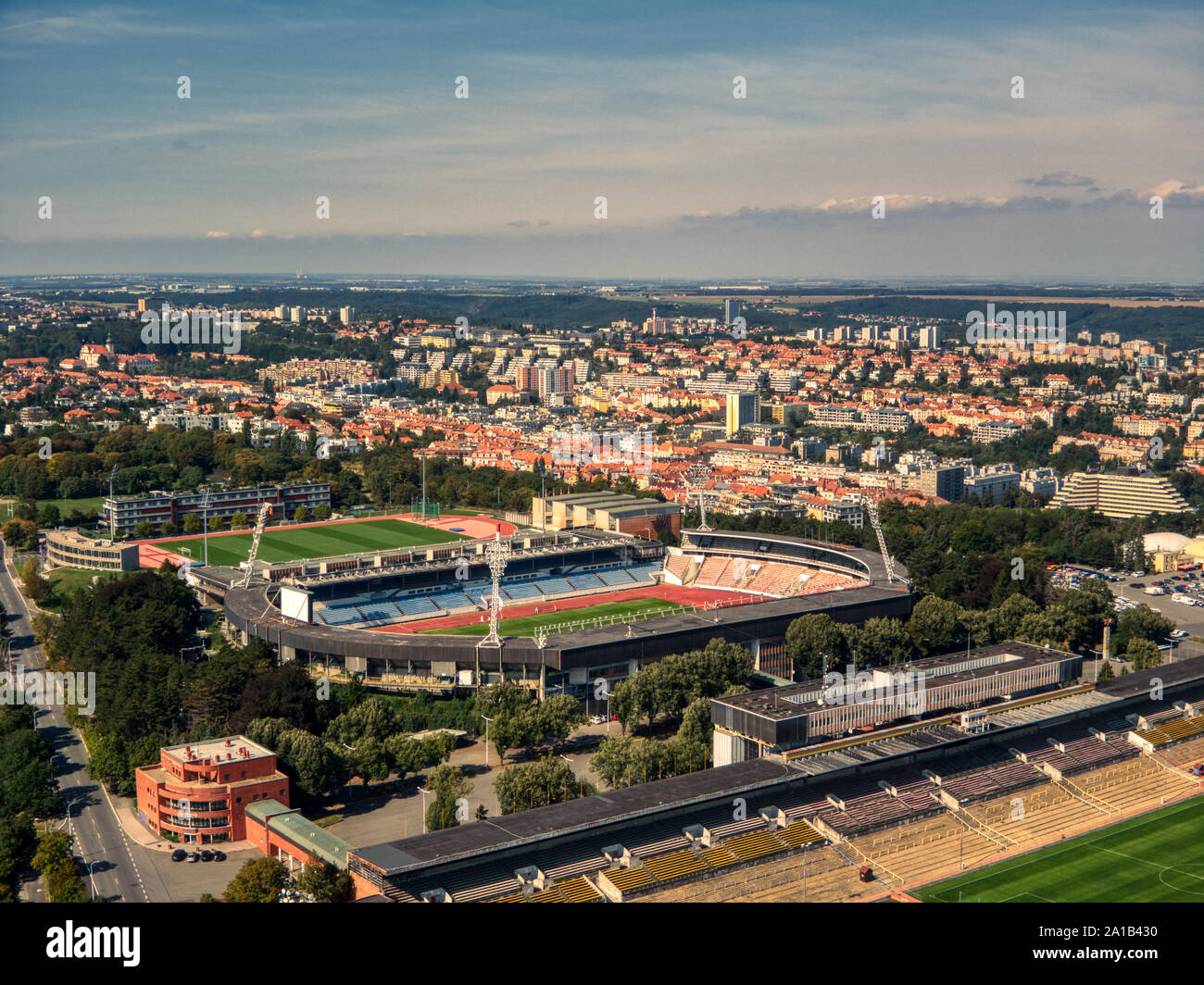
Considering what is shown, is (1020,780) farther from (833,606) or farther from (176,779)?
(176,779)

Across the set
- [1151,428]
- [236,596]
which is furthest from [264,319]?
[236,596]

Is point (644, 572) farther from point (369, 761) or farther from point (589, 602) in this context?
point (369, 761)

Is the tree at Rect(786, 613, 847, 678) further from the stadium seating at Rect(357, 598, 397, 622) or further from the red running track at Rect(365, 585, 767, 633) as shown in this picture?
the stadium seating at Rect(357, 598, 397, 622)

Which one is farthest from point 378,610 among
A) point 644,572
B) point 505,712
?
point 505,712

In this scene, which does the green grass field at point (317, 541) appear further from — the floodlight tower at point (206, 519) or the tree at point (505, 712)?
the tree at point (505, 712)

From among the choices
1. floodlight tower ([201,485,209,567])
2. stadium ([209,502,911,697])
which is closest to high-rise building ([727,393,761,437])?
stadium ([209,502,911,697])

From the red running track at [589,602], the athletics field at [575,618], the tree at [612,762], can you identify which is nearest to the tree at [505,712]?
the tree at [612,762]
